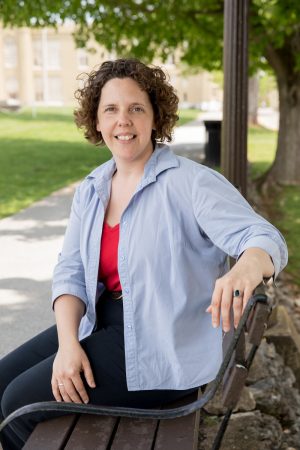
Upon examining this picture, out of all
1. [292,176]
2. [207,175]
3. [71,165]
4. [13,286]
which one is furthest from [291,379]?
[71,165]

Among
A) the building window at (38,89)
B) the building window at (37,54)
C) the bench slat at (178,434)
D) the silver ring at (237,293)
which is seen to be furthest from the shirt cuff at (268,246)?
the building window at (38,89)

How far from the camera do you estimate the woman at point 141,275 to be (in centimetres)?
218

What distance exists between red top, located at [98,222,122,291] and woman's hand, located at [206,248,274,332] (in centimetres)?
64

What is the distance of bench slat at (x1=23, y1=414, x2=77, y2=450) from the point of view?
2035 mm

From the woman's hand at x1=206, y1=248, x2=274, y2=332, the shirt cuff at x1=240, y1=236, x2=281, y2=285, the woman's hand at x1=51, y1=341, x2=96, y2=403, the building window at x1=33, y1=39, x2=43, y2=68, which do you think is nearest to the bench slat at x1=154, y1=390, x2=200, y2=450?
the woman's hand at x1=51, y1=341, x2=96, y2=403

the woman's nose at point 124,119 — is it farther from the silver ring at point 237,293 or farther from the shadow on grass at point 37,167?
the shadow on grass at point 37,167

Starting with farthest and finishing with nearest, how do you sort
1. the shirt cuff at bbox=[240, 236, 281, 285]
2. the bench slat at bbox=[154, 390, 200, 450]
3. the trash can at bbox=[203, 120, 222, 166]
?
the trash can at bbox=[203, 120, 222, 166]
the bench slat at bbox=[154, 390, 200, 450]
the shirt cuff at bbox=[240, 236, 281, 285]

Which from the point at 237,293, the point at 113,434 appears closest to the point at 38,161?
the point at 113,434

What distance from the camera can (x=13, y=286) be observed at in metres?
5.66

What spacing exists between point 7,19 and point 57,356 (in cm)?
1068

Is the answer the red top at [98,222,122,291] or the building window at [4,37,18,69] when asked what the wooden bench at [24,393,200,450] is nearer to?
the red top at [98,222,122,291]

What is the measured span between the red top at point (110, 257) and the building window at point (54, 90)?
7238cm

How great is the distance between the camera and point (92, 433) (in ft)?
6.95

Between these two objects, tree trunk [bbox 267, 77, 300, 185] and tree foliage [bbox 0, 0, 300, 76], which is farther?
tree trunk [bbox 267, 77, 300, 185]
